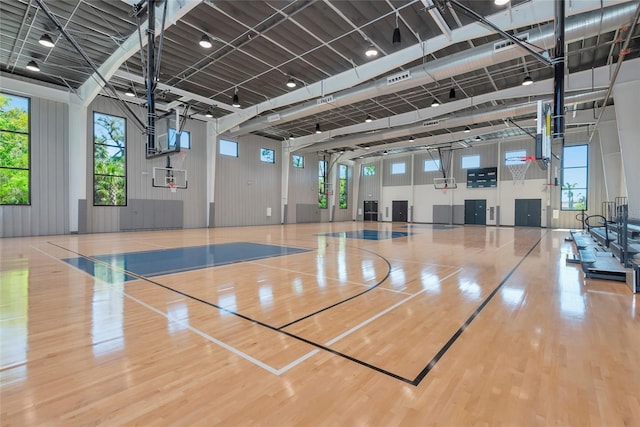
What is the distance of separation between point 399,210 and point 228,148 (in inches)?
657

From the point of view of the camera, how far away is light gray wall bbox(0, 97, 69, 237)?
42.7ft

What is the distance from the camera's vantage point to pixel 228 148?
20.5 m

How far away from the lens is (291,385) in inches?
96.3

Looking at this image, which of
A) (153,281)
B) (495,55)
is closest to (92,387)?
(153,281)


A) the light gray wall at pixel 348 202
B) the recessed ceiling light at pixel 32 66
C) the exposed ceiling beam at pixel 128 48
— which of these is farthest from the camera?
the light gray wall at pixel 348 202

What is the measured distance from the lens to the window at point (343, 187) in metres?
30.4

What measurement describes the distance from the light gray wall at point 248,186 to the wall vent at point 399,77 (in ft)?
41.1

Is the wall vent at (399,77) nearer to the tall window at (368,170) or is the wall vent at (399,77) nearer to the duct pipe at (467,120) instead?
the duct pipe at (467,120)

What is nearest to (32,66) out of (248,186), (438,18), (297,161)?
(248,186)

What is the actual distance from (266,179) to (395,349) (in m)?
21.0

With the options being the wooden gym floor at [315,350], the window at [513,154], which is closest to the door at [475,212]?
the window at [513,154]

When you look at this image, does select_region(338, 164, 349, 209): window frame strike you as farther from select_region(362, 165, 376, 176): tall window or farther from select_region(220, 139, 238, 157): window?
select_region(220, 139, 238, 157): window

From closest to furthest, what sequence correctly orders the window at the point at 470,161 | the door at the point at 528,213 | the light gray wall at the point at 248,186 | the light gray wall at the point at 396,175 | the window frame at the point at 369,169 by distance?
1. the light gray wall at the point at 248,186
2. the door at the point at 528,213
3. the window at the point at 470,161
4. the light gray wall at the point at 396,175
5. the window frame at the point at 369,169

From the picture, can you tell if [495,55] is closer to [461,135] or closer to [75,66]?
Answer: [461,135]
